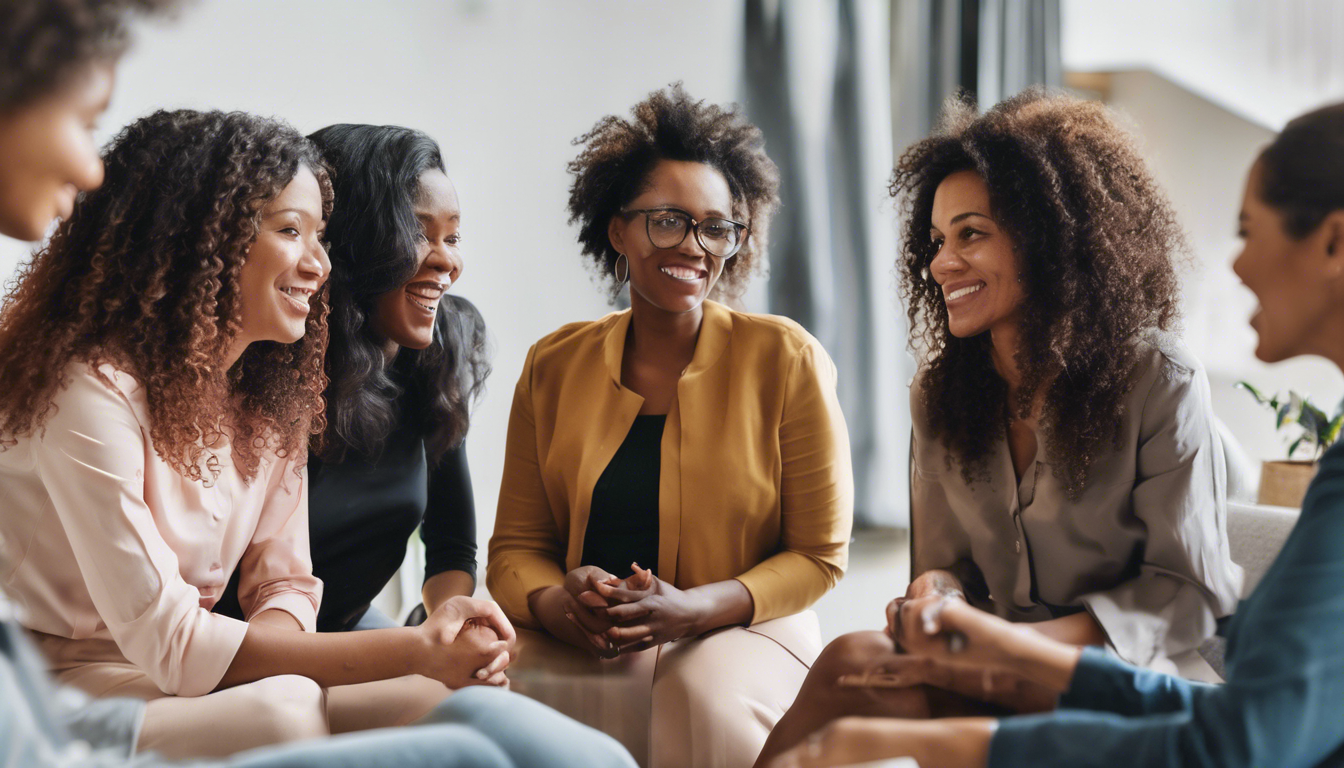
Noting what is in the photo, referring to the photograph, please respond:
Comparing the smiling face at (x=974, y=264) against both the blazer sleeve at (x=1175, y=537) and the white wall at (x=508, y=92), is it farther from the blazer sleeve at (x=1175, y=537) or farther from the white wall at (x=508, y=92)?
the white wall at (x=508, y=92)

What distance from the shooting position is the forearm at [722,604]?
1.18 meters

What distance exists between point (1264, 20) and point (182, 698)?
2445 millimetres

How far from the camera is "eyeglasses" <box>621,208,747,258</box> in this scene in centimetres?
131

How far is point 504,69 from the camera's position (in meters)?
2.20

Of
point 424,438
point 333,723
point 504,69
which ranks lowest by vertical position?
point 333,723

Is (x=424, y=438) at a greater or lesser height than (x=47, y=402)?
lesser

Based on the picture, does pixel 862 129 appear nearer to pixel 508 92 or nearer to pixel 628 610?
pixel 508 92

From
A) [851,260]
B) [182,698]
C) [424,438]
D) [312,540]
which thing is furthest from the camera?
[851,260]

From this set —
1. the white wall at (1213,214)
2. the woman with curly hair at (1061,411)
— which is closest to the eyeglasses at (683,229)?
the woman with curly hair at (1061,411)

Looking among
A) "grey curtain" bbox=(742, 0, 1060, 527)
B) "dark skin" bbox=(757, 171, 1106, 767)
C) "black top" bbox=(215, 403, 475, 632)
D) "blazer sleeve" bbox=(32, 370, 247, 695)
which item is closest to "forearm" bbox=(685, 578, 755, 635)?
"dark skin" bbox=(757, 171, 1106, 767)

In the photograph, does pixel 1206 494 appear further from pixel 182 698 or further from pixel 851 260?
pixel 851 260

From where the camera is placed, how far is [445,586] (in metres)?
1.40

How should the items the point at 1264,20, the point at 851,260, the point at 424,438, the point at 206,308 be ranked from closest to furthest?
the point at 206,308 → the point at 424,438 → the point at 1264,20 → the point at 851,260

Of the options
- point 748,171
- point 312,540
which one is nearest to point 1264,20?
point 748,171
